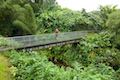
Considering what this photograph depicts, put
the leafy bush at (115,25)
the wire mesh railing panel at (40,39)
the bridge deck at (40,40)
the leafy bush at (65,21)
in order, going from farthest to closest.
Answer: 1. the leafy bush at (65,21)
2. the leafy bush at (115,25)
3. the wire mesh railing panel at (40,39)
4. the bridge deck at (40,40)

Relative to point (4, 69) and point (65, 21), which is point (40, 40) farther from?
point (65, 21)

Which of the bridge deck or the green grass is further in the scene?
the bridge deck

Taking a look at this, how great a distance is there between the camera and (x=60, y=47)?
27016 mm

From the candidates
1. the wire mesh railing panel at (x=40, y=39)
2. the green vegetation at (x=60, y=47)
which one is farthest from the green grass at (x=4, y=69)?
the wire mesh railing panel at (x=40, y=39)

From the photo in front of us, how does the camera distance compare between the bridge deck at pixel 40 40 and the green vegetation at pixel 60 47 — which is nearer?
the green vegetation at pixel 60 47

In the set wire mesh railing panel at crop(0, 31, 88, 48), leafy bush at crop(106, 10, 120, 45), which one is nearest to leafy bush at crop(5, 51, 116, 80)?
wire mesh railing panel at crop(0, 31, 88, 48)

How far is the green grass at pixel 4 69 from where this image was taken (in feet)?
46.3

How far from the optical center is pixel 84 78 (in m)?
14.4

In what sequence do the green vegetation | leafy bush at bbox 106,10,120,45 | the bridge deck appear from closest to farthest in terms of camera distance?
1. the green vegetation
2. the bridge deck
3. leafy bush at bbox 106,10,120,45

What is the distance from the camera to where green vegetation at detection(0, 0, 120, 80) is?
1485 cm

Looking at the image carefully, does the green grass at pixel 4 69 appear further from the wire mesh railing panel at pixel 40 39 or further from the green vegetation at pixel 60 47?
the wire mesh railing panel at pixel 40 39

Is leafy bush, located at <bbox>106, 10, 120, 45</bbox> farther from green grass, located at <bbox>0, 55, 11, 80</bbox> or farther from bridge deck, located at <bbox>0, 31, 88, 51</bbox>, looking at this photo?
green grass, located at <bbox>0, 55, 11, 80</bbox>

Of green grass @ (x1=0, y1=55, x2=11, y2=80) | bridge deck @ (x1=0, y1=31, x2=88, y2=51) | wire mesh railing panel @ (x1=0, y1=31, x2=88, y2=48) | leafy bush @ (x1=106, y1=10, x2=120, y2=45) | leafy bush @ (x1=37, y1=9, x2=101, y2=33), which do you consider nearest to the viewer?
green grass @ (x1=0, y1=55, x2=11, y2=80)

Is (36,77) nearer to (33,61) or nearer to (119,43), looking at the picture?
(33,61)
